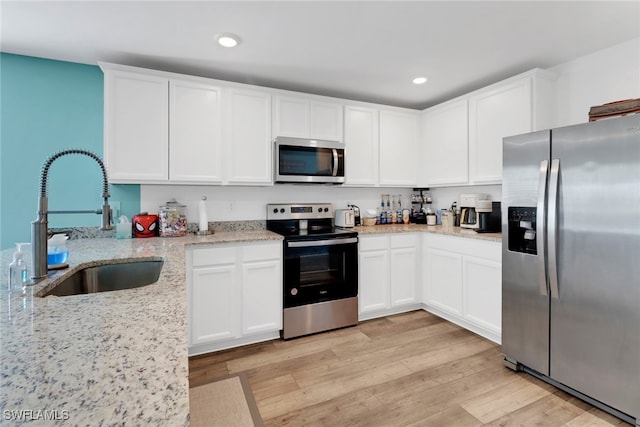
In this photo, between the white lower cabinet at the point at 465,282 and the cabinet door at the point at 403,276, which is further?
the cabinet door at the point at 403,276

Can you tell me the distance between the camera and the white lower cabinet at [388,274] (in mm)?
3092

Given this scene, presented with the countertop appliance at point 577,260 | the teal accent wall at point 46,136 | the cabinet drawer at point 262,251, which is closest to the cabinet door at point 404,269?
the countertop appliance at point 577,260

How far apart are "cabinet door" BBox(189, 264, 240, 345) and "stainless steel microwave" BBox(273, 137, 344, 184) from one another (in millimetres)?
1050

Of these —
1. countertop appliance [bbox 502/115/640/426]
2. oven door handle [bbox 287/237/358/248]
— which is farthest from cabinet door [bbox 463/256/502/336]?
oven door handle [bbox 287/237/358/248]

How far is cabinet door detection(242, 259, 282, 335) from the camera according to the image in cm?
262

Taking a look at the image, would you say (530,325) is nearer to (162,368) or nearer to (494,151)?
(494,151)

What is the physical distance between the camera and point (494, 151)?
2.88 m

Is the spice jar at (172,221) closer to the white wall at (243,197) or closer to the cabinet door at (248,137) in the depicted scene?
the white wall at (243,197)

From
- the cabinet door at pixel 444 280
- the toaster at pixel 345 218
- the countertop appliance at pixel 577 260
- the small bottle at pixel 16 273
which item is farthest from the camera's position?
the toaster at pixel 345 218

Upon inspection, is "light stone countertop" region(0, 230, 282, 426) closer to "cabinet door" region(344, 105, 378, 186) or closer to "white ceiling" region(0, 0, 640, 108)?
"white ceiling" region(0, 0, 640, 108)

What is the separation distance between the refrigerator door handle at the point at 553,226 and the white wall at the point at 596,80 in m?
1.02

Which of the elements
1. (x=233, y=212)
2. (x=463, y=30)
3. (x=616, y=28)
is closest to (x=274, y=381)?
(x=233, y=212)

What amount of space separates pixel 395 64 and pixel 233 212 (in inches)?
81.4

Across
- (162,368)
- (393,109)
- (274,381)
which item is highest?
(393,109)
